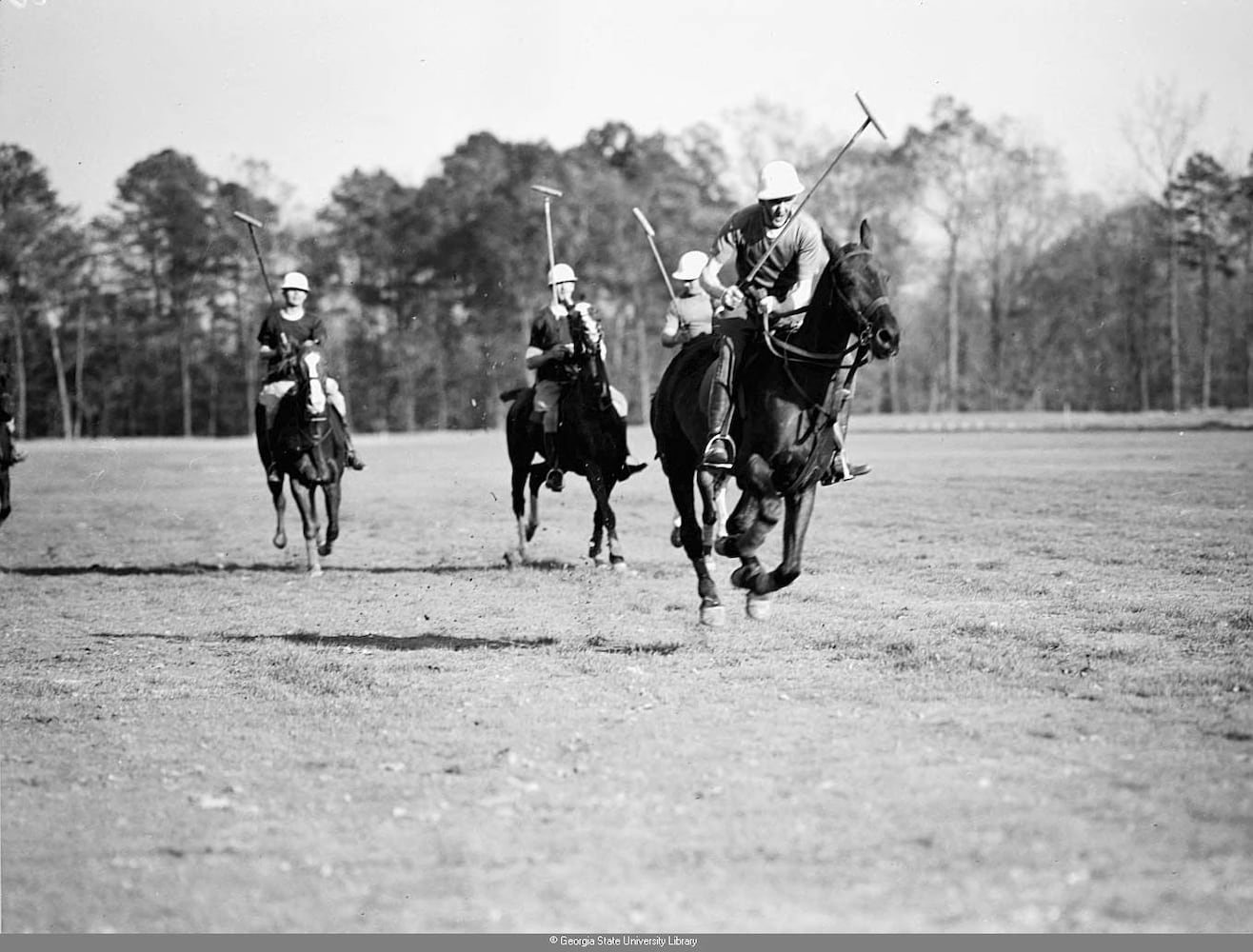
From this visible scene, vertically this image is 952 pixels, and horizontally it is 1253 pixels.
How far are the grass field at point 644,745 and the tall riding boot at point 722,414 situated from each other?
1466 millimetres

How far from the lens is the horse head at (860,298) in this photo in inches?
404

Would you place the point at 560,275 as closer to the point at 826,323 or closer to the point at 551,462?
the point at 551,462

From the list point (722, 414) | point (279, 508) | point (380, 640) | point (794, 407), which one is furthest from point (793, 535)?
point (279, 508)

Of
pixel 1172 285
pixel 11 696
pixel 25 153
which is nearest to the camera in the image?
pixel 11 696

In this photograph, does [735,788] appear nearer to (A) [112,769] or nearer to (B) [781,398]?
(A) [112,769]

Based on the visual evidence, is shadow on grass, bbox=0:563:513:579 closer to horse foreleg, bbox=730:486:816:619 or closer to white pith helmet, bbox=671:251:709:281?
white pith helmet, bbox=671:251:709:281

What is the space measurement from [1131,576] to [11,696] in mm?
10224

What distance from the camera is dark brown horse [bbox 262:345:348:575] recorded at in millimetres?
18281

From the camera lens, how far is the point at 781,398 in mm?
11023

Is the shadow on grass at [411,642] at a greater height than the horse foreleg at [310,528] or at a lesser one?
lesser

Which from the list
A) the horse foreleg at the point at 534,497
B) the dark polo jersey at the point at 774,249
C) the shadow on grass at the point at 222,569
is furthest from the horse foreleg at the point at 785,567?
the horse foreleg at the point at 534,497

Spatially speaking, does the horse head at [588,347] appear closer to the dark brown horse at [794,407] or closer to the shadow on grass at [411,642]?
the shadow on grass at [411,642]

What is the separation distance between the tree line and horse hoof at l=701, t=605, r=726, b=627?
2239 inches
